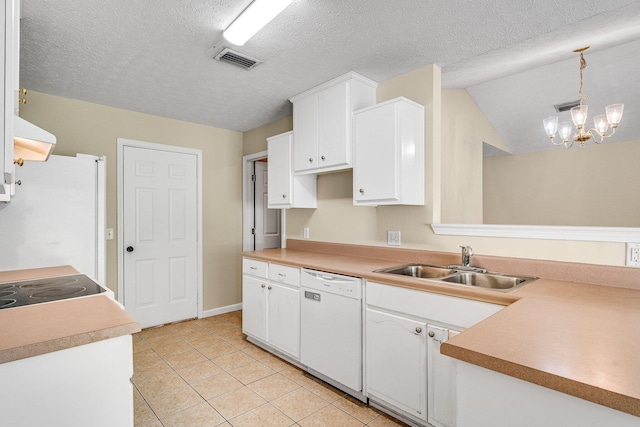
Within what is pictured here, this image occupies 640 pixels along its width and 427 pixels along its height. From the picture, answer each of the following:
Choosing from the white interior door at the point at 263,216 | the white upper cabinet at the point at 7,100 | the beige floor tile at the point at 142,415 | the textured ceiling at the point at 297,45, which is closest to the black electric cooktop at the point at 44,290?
the white upper cabinet at the point at 7,100

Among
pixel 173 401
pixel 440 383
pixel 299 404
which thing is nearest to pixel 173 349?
pixel 173 401

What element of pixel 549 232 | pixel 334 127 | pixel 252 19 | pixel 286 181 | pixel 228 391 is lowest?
pixel 228 391

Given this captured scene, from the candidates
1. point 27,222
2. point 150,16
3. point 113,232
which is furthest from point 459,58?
point 113,232

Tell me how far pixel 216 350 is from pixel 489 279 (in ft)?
7.88

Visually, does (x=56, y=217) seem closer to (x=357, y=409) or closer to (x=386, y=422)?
(x=357, y=409)

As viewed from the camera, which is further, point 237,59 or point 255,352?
point 255,352

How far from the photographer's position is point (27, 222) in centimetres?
220

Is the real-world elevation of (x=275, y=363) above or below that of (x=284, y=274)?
below

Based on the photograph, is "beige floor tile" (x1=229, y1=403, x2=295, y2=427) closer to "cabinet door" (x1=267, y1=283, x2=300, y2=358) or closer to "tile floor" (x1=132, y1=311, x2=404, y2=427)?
"tile floor" (x1=132, y1=311, x2=404, y2=427)

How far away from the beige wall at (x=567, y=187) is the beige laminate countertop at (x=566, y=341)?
3.11 m

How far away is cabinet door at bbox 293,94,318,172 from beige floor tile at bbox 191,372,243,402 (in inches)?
72.1

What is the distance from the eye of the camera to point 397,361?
1922mm

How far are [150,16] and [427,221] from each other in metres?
2.22

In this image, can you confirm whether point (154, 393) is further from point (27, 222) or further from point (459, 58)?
point (459, 58)
